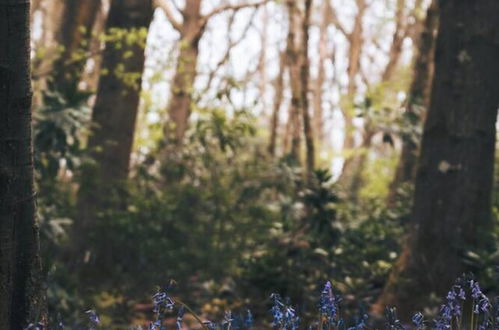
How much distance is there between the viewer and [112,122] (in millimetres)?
10141

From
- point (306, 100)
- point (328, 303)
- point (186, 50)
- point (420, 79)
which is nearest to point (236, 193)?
point (306, 100)

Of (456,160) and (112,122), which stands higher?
(112,122)

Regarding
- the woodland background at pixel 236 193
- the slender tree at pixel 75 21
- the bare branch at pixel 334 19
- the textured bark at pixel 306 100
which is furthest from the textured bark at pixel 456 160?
the bare branch at pixel 334 19

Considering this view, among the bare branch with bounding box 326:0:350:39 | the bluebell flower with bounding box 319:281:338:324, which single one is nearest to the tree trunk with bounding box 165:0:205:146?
the bare branch with bounding box 326:0:350:39

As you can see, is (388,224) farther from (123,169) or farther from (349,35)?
(349,35)

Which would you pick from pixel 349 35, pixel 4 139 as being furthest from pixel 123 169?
pixel 349 35

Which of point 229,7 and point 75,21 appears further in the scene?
point 229,7

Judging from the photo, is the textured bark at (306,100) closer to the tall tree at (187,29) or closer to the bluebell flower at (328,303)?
the tall tree at (187,29)

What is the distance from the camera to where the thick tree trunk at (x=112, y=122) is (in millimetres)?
10070

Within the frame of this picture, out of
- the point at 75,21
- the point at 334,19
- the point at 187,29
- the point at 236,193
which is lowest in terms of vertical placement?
the point at 236,193

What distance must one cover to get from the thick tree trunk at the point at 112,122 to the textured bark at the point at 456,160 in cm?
387

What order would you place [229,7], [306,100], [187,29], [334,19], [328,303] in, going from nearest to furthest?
[328,303] < [306,100] < [229,7] < [187,29] < [334,19]

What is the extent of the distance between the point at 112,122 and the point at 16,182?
6.27m

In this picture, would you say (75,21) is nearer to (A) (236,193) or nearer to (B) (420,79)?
(A) (236,193)
